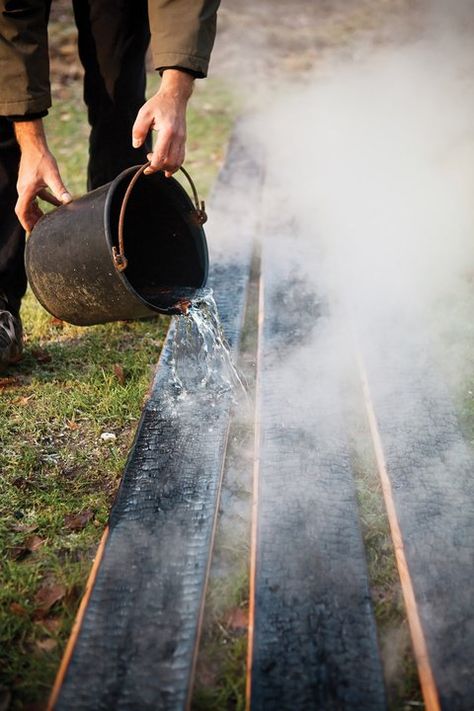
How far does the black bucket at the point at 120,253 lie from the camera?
1.87m

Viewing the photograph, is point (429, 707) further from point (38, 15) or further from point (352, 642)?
point (38, 15)

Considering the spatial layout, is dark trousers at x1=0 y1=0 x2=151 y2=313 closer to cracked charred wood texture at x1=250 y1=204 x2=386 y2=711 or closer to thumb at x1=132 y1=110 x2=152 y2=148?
thumb at x1=132 y1=110 x2=152 y2=148

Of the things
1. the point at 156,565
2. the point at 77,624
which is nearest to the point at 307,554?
the point at 156,565

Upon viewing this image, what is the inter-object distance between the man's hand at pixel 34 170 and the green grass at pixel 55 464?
0.62m

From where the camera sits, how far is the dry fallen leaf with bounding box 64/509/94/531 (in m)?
1.68

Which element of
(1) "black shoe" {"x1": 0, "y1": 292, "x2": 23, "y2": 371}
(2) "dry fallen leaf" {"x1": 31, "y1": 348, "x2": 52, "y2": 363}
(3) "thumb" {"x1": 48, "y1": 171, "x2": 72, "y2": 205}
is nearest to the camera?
(3) "thumb" {"x1": 48, "y1": 171, "x2": 72, "y2": 205}

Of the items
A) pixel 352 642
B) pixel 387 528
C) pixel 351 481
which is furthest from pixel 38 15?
pixel 352 642

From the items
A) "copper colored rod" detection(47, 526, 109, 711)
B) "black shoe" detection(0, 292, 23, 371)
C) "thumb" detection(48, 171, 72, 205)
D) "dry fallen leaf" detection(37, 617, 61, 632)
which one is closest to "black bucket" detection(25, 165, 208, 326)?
"thumb" detection(48, 171, 72, 205)

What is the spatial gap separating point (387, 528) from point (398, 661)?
371mm

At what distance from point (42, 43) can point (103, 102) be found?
507mm

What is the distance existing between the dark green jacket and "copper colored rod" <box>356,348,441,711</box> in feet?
4.16

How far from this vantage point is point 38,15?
202cm

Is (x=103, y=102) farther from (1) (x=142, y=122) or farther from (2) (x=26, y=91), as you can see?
(1) (x=142, y=122)

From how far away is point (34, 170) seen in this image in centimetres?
197
